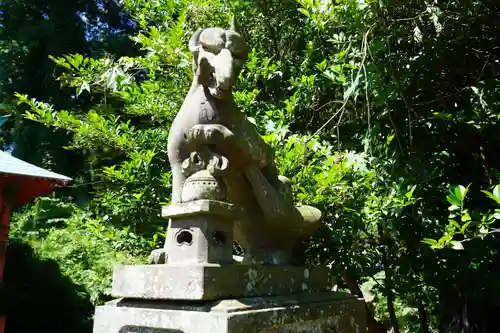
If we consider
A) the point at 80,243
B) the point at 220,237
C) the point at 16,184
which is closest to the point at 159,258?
the point at 220,237

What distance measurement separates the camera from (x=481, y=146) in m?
3.78

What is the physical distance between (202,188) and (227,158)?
0.23 metres

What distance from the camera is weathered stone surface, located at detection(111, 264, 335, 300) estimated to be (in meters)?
1.76

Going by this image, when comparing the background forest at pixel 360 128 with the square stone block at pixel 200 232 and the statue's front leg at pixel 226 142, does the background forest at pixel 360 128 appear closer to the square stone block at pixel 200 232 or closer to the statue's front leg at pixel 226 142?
the statue's front leg at pixel 226 142

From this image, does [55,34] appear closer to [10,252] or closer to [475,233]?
[10,252]

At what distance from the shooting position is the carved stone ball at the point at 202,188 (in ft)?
6.34

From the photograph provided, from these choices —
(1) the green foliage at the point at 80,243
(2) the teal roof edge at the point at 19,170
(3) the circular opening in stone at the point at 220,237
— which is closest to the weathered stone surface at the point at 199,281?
(3) the circular opening in stone at the point at 220,237

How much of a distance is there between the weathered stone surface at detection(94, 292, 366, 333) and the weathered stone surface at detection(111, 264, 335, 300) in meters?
0.05

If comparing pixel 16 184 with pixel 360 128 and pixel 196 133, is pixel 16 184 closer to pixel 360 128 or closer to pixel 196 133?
pixel 360 128

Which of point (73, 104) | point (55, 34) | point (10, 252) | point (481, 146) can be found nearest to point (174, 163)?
point (481, 146)

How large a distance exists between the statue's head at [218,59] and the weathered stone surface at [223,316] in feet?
3.06

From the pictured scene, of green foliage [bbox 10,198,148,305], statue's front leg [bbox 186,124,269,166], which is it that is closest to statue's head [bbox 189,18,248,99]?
statue's front leg [bbox 186,124,269,166]

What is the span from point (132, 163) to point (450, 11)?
2.59 metres

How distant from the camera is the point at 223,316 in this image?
1662 mm
